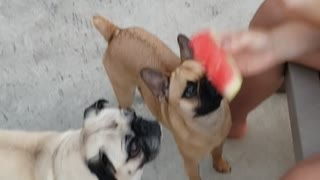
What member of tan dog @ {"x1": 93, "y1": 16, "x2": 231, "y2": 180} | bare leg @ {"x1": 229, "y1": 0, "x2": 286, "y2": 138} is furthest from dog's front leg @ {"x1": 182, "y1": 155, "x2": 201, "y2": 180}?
bare leg @ {"x1": 229, "y1": 0, "x2": 286, "y2": 138}

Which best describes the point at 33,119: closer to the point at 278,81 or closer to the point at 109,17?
the point at 109,17

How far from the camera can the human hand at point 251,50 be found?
1.05 m

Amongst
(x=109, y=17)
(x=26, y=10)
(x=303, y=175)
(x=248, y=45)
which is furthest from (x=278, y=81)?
(x=26, y=10)

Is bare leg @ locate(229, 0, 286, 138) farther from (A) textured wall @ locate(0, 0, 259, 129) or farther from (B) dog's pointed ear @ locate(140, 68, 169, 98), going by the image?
(A) textured wall @ locate(0, 0, 259, 129)

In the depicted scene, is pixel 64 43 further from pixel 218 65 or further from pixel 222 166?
pixel 218 65

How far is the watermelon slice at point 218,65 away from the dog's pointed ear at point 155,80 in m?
0.08

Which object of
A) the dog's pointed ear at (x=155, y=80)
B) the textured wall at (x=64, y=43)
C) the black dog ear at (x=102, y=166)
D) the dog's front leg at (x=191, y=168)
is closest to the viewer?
the black dog ear at (x=102, y=166)

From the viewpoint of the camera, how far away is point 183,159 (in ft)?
4.13

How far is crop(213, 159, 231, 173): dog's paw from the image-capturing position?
129 cm

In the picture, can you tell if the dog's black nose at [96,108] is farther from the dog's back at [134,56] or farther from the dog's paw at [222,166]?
the dog's paw at [222,166]

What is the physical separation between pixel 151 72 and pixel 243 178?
31cm

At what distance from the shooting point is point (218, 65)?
40.7 inches

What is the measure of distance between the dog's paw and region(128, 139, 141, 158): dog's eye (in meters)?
0.26

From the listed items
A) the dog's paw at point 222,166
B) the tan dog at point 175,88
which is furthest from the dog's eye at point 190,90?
the dog's paw at point 222,166
